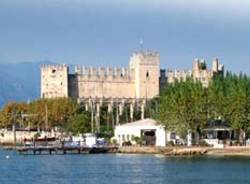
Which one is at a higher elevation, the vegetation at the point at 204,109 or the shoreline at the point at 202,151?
the vegetation at the point at 204,109

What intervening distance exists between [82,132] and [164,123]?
2866cm

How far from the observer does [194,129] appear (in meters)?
96.1

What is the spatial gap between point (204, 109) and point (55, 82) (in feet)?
182

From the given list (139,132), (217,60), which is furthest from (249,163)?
(217,60)

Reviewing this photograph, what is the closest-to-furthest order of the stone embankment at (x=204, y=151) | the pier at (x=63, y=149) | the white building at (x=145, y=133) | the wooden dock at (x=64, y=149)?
1. the stone embankment at (x=204, y=151)
2. the wooden dock at (x=64, y=149)
3. the pier at (x=63, y=149)
4. the white building at (x=145, y=133)

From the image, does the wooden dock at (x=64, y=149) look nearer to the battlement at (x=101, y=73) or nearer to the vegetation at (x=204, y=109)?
the vegetation at (x=204, y=109)

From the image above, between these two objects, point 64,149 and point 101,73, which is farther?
point 101,73

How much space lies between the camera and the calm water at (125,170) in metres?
64.6

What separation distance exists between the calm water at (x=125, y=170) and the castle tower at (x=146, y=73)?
59.5m

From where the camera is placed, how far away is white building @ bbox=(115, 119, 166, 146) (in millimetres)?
101062

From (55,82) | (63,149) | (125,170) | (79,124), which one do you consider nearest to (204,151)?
(63,149)

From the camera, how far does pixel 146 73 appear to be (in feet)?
504

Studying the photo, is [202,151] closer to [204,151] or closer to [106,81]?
[204,151]

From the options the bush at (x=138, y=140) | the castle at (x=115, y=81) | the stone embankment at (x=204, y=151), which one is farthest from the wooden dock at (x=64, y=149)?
the castle at (x=115, y=81)
